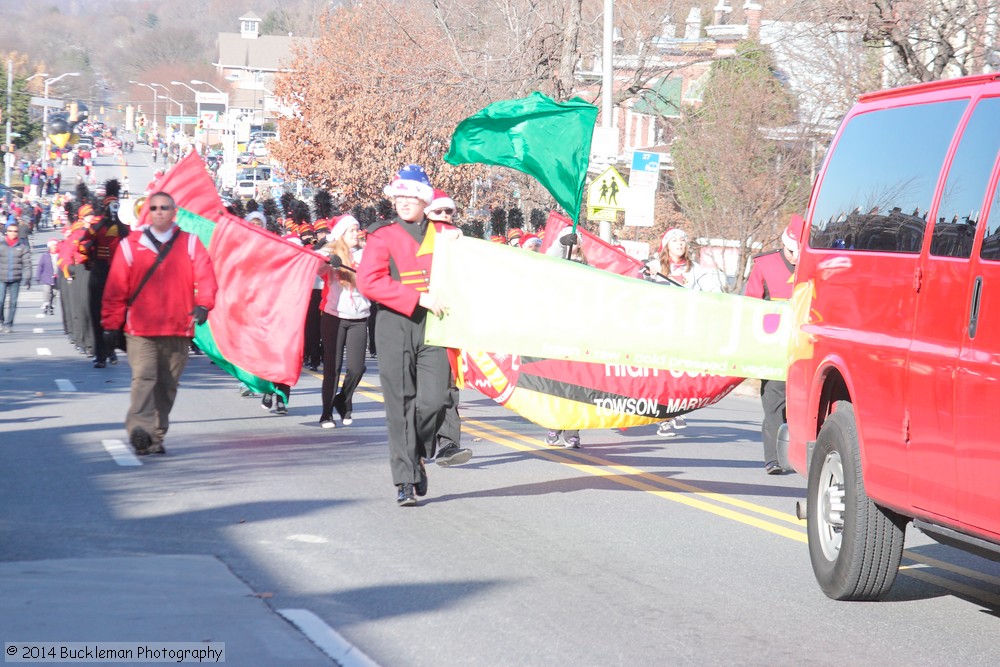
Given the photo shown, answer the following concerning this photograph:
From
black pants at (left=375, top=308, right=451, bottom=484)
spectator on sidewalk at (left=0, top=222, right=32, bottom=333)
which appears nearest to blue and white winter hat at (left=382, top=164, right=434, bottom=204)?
black pants at (left=375, top=308, right=451, bottom=484)

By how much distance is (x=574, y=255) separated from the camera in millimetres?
14312

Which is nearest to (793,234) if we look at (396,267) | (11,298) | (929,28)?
(396,267)

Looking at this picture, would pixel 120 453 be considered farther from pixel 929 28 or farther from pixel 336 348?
pixel 929 28

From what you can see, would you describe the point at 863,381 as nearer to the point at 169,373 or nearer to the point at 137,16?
the point at 169,373

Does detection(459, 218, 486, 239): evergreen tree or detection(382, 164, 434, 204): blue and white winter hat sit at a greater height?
detection(382, 164, 434, 204): blue and white winter hat

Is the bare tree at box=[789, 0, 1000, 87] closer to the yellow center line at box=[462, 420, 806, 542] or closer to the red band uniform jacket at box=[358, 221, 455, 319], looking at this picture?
the yellow center line at box=[462, 420, 806, 542]

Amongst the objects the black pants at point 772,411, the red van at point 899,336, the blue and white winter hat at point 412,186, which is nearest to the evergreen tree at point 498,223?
the black pants at point 772,411

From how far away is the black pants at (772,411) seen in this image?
38.3 feet

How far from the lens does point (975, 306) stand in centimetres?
574

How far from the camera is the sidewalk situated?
5.85 meters

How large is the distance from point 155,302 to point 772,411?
495cm

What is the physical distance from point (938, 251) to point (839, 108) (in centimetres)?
2064

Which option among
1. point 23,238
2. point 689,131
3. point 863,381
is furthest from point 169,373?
point 689,131

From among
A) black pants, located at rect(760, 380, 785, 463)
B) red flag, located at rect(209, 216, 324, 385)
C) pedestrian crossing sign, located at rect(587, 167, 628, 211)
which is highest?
pedestrian crossing sign, located at rect(587, 167, 628, 211)
